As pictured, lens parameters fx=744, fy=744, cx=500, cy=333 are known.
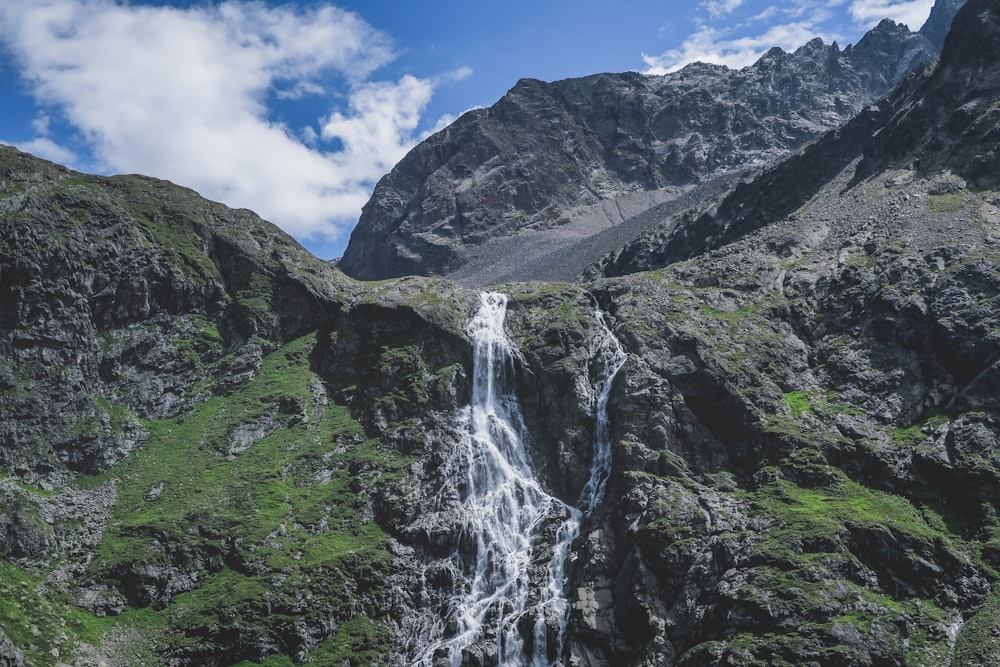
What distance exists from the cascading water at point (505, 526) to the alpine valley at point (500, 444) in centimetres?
23

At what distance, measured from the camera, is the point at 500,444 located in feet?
202

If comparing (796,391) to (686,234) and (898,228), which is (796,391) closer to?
(898,228)

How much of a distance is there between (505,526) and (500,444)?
829 centimetres

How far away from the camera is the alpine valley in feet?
144

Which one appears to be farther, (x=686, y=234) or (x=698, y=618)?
(x=686, y=234)

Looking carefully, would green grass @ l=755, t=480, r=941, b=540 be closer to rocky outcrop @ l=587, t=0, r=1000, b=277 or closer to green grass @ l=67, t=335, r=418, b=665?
green grass @ l=67, t=335, r=418, b=665

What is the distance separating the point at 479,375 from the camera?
67.9 m

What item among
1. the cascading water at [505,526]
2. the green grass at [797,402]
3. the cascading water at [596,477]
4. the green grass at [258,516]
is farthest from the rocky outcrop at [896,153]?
the green grass at [258,516]

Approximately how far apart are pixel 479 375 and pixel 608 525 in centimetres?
2110

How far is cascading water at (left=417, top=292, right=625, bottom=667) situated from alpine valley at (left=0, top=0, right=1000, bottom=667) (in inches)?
9.0

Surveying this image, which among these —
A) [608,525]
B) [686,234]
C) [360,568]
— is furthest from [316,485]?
[686,234]

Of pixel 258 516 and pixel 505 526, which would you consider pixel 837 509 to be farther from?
pixel 258 516

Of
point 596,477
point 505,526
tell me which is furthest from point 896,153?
point 505,526

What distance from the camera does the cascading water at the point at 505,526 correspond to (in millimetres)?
46562
